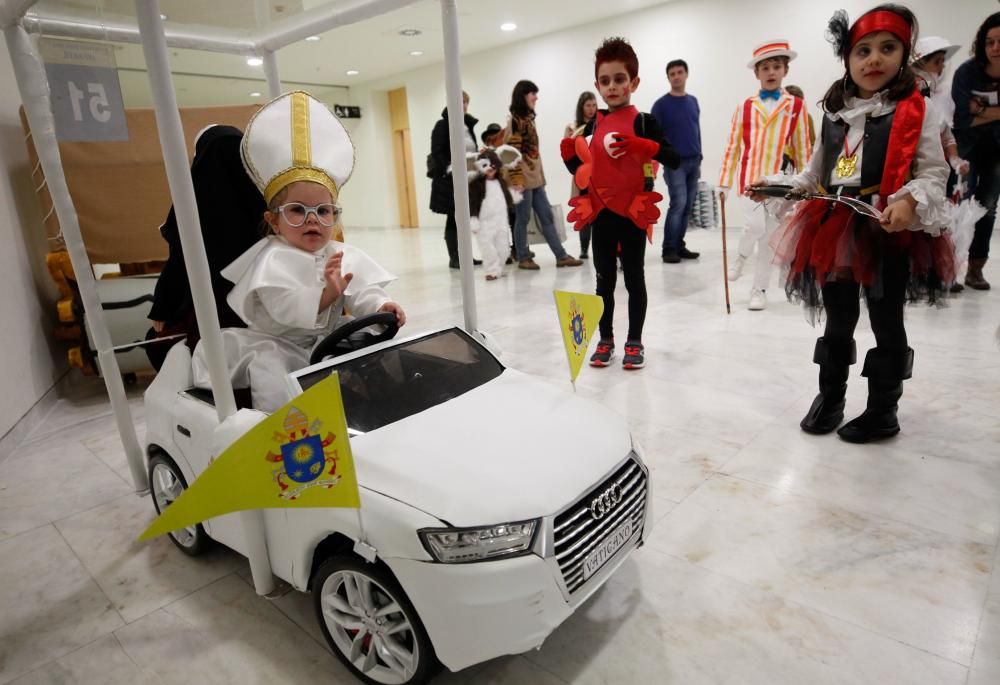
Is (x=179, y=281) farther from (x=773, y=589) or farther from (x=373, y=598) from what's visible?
(x=773, y=589)

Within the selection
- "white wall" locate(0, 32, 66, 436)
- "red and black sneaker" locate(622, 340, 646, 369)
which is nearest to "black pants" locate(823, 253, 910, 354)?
"red and black sneaker" locate(622, 340, 646, 369)

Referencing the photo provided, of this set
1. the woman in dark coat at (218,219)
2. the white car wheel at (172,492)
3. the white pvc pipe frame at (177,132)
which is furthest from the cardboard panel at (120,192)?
the white car wheel at (172,492)

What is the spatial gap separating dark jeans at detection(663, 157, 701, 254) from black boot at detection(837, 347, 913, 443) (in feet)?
14.0

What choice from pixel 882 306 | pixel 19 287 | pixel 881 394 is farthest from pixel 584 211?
pixel 19 287

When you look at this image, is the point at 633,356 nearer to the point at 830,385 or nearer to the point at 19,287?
the point at 830,385

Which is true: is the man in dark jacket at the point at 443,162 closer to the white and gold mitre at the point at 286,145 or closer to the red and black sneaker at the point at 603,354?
the red and black sneaker at the point at 603,354

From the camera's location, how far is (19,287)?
3.51 meters

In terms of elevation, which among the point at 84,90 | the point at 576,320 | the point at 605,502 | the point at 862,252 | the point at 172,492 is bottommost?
the point at 172,492

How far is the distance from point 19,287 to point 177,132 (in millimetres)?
2896

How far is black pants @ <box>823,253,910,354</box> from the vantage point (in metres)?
2.32

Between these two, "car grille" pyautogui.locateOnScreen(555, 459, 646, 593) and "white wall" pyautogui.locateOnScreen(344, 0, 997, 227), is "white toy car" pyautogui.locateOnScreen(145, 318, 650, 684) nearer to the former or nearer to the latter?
"car grille" pyautogui.locateOnScreen(555, 459, 646, 593)

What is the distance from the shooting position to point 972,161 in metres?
4.49

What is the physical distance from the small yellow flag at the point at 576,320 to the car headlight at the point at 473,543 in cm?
74

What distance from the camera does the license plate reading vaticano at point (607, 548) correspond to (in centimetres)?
139
